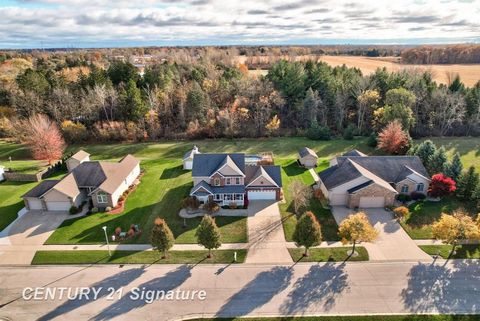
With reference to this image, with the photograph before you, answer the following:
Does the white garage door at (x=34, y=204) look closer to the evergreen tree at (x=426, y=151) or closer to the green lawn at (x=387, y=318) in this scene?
the green lawn at (x=387, y=318)

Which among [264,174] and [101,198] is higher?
[264,174]

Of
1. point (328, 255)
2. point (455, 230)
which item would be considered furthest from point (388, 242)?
point (328, 255)

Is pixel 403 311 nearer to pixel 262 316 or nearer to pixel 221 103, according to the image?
pixel 262 316

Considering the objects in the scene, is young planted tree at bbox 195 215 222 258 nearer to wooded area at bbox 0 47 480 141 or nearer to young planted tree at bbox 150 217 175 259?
young planted tree at bbox 150 217 175 259

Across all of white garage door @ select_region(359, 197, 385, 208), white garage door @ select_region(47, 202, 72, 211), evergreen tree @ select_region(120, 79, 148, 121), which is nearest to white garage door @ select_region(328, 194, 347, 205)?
white garage door @ select_region(359, 197, 385, 208)

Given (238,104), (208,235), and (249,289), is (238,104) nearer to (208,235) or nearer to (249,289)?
(208,235)

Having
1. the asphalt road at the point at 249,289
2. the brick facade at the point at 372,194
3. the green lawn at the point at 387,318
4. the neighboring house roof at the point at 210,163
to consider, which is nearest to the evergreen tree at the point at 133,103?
the neighboring house roof at the point at 210,163
